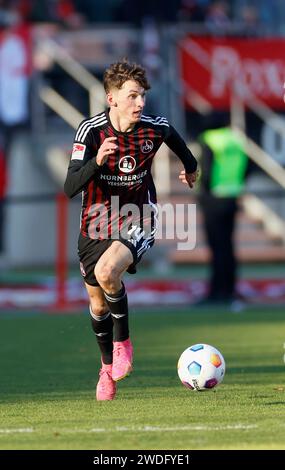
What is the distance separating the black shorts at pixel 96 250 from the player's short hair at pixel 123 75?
1004mm

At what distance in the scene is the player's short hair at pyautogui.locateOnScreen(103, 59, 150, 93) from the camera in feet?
27.6

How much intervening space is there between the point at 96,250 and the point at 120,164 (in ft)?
1.96

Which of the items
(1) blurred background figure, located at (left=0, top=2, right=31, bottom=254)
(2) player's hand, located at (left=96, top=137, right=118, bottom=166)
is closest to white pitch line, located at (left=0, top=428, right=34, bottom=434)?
(2) player's hand, located at (left=96, top=137, right=118, bottom=166)

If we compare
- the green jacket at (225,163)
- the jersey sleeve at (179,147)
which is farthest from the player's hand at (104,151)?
the green jacket at (225,163)

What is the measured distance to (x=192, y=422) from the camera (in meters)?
7.23

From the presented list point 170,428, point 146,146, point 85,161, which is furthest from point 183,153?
point 170,428

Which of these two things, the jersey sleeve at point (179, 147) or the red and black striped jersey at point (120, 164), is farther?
the jersey sleeve at point (179, 147)

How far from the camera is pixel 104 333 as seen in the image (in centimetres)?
870

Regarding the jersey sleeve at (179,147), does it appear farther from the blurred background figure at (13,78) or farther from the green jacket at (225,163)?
the blurred background figure at (13,78)

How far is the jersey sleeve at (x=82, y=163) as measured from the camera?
8.08 metres

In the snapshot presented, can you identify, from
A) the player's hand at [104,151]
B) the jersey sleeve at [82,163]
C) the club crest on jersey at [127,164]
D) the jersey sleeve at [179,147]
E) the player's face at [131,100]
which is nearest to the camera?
the player's hand at [104,151]

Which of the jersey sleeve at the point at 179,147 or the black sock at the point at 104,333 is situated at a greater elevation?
the jersey sleeve at the point at 179,147
